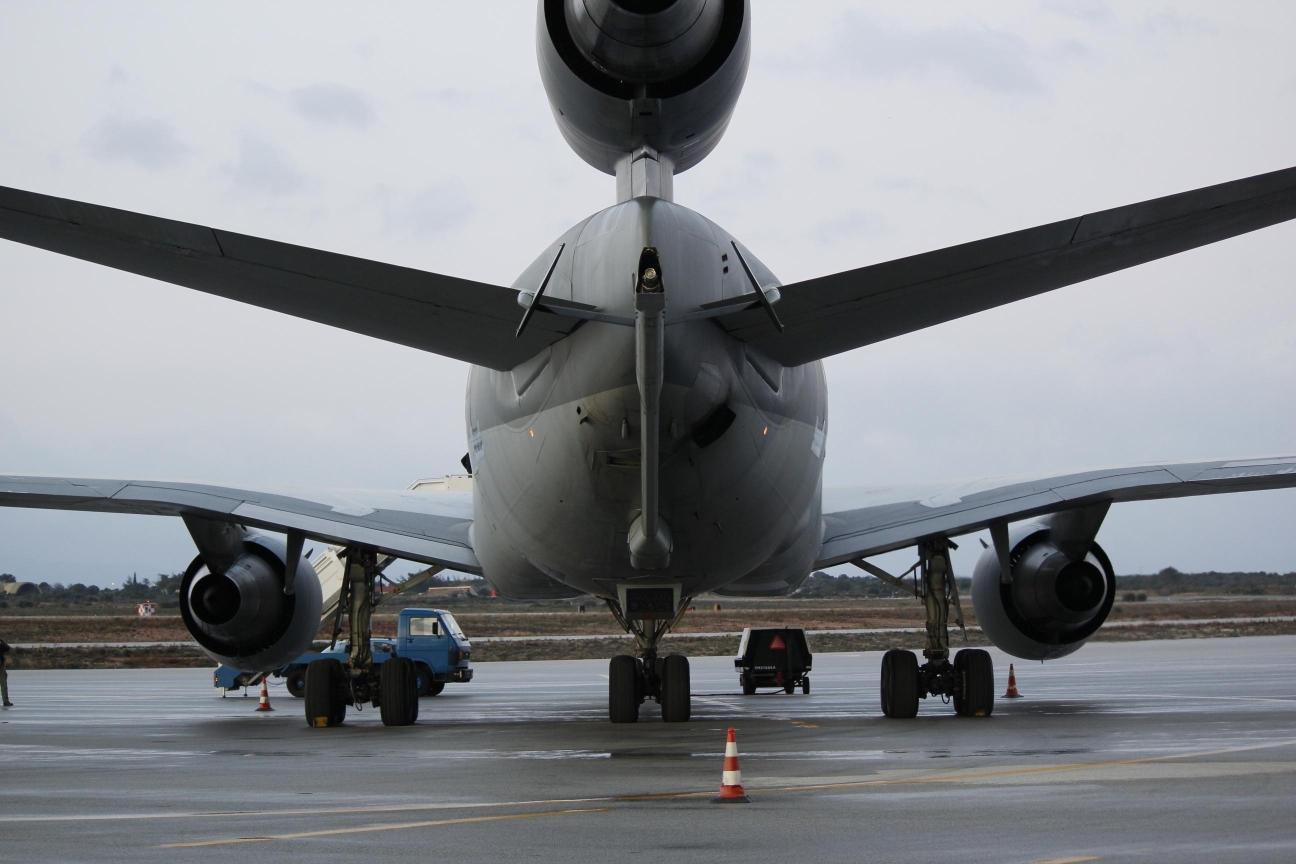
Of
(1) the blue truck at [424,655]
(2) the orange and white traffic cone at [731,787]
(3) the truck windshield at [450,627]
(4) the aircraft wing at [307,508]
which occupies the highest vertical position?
(4) the aircraft wing at [307,508]

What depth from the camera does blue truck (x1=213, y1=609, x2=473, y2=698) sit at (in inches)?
1116

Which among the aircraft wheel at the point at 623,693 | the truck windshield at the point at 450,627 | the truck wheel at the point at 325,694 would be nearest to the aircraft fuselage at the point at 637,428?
the aircraft wheel at the point at 623,693

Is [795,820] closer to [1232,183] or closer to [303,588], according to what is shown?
[1232,183]

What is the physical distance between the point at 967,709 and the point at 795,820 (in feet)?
34.9

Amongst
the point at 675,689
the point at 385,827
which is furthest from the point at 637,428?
the point at 675,689

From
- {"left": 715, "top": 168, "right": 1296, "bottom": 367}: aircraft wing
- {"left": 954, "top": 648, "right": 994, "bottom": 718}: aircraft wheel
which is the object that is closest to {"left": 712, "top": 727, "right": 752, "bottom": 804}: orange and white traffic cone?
{"left": 715, "top": 168, "right": 1296, "bottom": 367}: aircraft wing

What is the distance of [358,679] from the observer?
1825cm

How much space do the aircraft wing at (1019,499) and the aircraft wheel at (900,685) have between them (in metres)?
1.72

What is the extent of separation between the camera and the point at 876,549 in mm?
18734

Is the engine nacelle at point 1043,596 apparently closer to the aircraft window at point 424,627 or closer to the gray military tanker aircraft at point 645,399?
the gray military tanker aircraft at point 645,399

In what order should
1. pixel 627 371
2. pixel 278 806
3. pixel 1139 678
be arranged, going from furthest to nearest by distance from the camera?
pixel 1139 678
pixel 627 371
pixel 278 806

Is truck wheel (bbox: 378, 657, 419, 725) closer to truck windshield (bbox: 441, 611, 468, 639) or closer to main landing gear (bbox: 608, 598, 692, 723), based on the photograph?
main landing gear (bbox: 608, 598, 692, 723)

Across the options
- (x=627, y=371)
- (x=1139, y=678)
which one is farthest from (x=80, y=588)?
(x=627, y=371)

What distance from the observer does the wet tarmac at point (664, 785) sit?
23.0 ft
